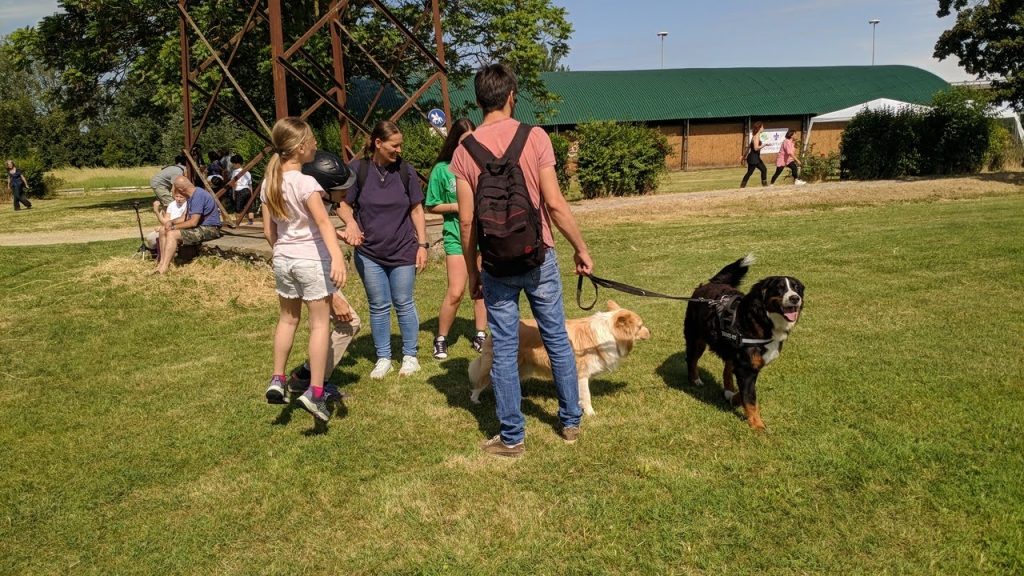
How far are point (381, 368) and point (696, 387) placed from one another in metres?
2.45

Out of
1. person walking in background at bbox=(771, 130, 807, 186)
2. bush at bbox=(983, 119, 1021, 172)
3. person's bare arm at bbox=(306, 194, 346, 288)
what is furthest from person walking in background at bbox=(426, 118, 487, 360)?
bush at bbox=(983, 119, 1021, 172)

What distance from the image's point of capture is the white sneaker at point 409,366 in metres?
5.43

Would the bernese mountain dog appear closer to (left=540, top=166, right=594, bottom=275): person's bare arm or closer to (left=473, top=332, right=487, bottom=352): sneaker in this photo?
(left=540, top=166, right=594, bottom=275): person's bare arm

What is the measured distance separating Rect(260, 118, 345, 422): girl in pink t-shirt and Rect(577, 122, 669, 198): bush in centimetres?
1449

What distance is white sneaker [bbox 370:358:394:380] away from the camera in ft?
17.6

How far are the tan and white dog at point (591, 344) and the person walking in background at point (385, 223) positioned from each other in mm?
1120

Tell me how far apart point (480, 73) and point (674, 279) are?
17.9ft

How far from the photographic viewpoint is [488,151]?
134 inches

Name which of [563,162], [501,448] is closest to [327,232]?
[501,448]

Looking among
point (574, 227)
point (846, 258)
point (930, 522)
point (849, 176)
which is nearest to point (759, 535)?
point (930, 522)

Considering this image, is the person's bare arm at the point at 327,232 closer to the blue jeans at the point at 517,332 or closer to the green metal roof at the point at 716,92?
the blue jeans at the point at 517,332

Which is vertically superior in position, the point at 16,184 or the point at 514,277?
the point at 16,184

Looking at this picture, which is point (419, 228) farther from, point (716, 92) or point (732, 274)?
point (716, 92)

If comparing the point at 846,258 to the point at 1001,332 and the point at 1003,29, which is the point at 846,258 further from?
the point at 1003,29
